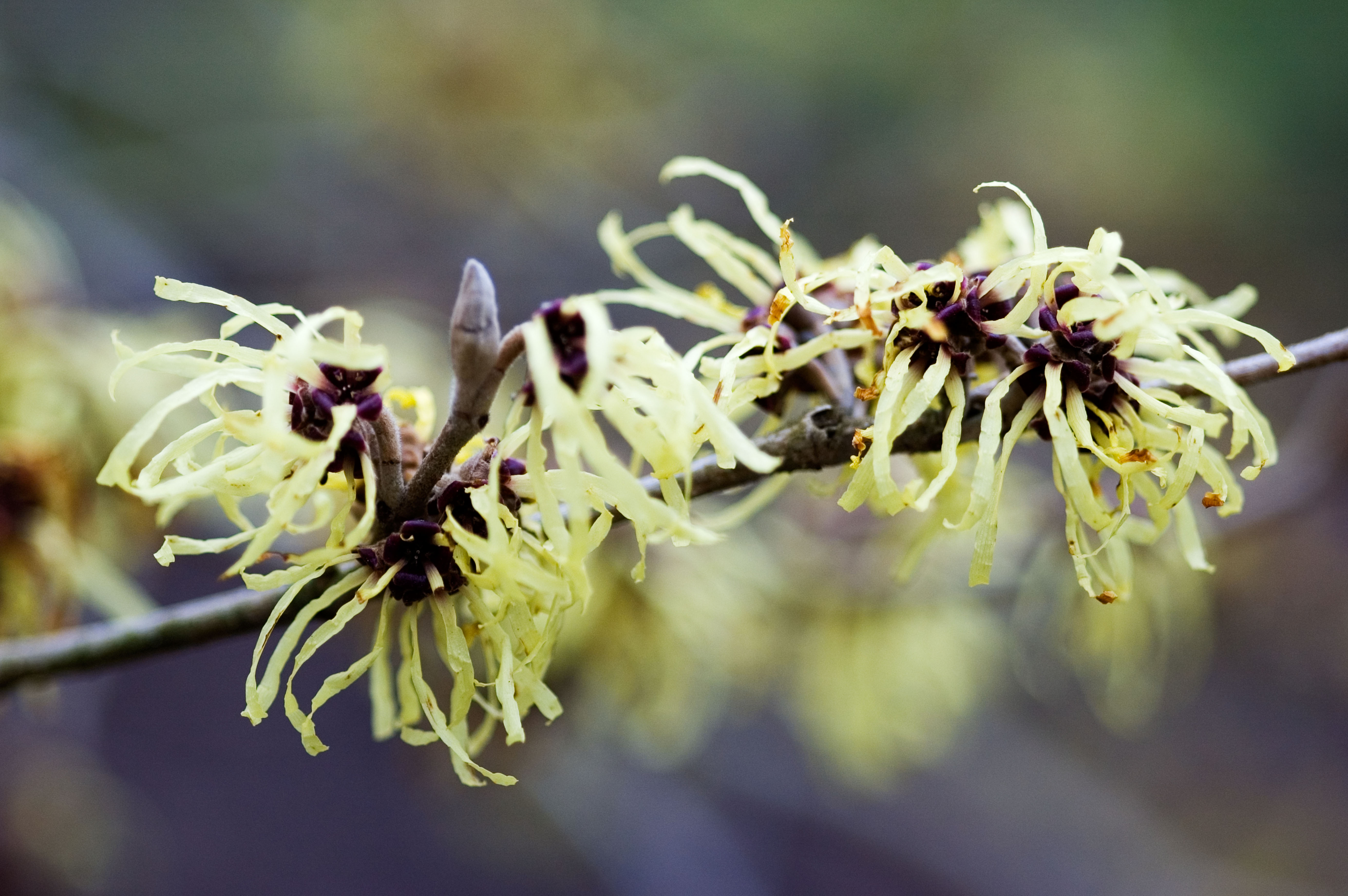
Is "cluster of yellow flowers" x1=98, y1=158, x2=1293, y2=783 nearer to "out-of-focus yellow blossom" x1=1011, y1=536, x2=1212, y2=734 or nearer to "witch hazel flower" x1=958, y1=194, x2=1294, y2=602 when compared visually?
"witch hazel flower" x1=958, y1=194, x2=1294, y2=602

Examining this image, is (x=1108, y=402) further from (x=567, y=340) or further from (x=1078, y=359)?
(x=567, y=340)

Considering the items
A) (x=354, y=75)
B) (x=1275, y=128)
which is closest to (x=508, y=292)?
(x=354, y=75)

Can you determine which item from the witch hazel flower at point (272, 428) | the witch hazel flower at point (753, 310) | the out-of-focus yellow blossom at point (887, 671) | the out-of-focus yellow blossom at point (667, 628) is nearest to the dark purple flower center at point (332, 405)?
the witch hazel flower at point (272, 428)

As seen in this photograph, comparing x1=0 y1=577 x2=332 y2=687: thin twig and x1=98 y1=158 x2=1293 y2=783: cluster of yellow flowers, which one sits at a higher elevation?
x1=98 y1=158 x2=1293 y2=783: cluster of yellow flowers

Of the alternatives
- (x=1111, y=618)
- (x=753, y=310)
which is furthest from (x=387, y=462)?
(x=1111, y=618)

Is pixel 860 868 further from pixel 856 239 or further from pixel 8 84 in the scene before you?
pixel 8 84

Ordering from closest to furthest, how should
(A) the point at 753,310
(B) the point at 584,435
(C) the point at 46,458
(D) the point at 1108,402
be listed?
(B) the point at 584,435 < (D) the point at 1108,402 < (A) the point at 753,310 < (C) the point at 46,458

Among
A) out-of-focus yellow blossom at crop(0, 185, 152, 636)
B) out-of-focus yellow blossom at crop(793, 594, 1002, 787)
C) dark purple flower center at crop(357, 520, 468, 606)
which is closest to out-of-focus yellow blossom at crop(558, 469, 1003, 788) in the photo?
out-of-focus yellow blossom at crop(793, 594, 1002, 787)
